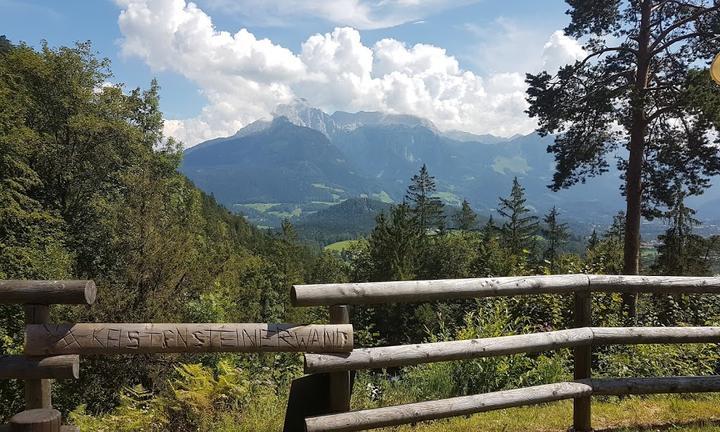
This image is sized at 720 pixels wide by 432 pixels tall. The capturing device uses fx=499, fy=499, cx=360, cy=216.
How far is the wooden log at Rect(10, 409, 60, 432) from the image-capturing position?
8.82ft

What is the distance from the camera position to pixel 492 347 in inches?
159

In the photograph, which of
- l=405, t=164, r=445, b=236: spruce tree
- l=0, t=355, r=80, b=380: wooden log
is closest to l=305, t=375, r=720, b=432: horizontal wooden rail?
l=0, t=355, r=80, b=380: wooden log

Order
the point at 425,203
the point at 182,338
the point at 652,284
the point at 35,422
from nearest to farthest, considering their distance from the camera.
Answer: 1. the point at 35,422
2. the point at 182,338
3. the point at 652,284
4. the point at 425,203

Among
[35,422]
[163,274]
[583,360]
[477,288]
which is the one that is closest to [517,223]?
[163,274]

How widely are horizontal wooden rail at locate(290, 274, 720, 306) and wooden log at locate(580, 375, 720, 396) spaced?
0.83 metres

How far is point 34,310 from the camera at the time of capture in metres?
3.35

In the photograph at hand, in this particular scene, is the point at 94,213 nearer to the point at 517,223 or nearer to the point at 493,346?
the point at 493,346

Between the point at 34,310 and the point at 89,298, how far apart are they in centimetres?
39

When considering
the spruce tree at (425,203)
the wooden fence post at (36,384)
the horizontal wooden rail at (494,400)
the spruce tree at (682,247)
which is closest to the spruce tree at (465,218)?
the spruce tree at (425,203)

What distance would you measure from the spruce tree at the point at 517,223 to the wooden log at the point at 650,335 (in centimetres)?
5481

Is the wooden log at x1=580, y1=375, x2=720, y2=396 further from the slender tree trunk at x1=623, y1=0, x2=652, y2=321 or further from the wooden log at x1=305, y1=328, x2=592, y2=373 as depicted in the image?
the slender tree trunk at x1=623, y1=0, x2=652, y2=321

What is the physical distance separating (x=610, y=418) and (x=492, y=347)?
1830mm

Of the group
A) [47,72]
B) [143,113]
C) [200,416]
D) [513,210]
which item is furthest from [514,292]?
[513,210]

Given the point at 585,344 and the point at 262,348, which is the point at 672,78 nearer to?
the point at 585,344
